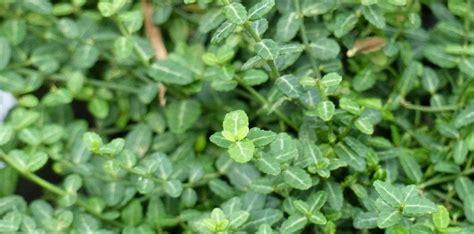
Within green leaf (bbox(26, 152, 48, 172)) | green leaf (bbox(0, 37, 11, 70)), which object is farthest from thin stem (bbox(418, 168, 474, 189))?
green leaf (bbox(0, 37, 11, 70))

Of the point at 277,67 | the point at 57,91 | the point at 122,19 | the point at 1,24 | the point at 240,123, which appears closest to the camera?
the point at 240,123

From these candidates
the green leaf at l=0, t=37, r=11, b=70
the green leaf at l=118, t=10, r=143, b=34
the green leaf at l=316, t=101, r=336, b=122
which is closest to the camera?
the green leaf at l=316, t=101, r=336, b=122

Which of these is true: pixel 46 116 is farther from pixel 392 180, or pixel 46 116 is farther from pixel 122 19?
pixel 392 180

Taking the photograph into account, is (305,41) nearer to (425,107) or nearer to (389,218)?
(425,107)

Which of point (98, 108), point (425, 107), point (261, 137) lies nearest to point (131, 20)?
point (98, 108)

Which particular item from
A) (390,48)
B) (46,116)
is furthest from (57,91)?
(390,48)

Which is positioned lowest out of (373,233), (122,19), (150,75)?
(373,233)

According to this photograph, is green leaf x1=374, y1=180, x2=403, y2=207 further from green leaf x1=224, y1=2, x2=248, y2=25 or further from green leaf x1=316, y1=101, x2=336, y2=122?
green leaf x1=224, y1=2, x2=248, y2=25
